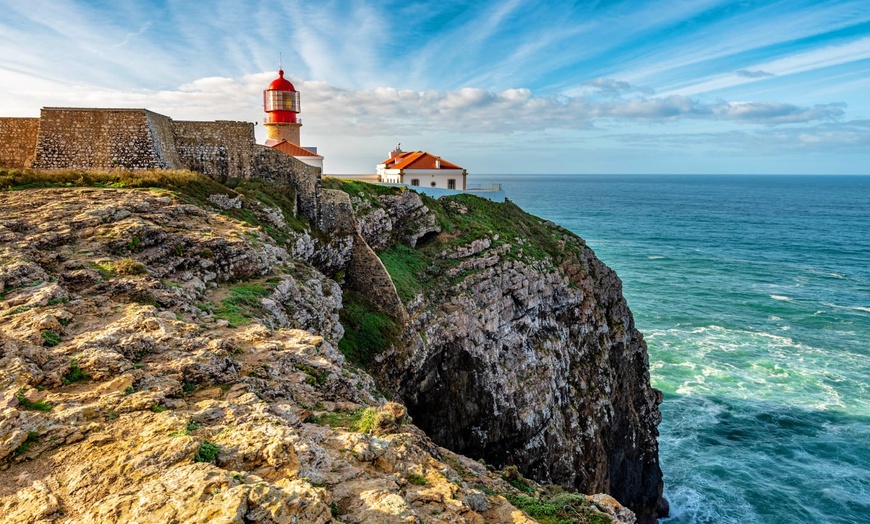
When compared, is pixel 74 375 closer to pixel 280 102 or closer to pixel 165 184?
pixel 165 184

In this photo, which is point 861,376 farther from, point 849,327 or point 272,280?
point 272,280

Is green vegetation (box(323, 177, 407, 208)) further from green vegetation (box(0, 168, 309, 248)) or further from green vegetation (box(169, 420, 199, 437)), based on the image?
green vegetation (box(169, 420, 199, 437))

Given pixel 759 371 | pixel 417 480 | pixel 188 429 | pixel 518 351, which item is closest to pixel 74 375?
pixel 188 429

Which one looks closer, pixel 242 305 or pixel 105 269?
pixel 105 269

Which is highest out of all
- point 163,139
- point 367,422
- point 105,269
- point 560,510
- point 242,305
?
point 163,139

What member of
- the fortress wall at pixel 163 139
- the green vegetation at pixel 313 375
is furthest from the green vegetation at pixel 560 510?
the fortress wall at pixel 163 139

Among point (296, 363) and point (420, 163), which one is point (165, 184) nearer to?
point (296, 363)

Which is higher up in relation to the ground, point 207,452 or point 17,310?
point 17,310

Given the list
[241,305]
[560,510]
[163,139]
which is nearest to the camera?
[560,510]

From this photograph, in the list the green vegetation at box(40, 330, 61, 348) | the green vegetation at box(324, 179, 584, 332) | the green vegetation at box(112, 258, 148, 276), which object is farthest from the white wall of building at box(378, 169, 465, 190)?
the green vegetation at box(40, 330, 61, 348)

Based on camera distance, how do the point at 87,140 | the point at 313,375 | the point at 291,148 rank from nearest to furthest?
the point at 313,375, the point at 87,140, the point at 291,148

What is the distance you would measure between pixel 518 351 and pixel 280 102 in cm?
2302

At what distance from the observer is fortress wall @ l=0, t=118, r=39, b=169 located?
817 inches

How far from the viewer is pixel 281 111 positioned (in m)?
35.1
